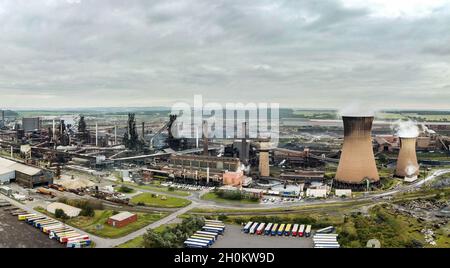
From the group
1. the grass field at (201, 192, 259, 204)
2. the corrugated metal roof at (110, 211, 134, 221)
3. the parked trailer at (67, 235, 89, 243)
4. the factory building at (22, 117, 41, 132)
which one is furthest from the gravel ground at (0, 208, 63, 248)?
the factory building at (22, 117, 41, 132)

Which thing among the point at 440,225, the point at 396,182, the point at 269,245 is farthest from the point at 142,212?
the point at 396,182

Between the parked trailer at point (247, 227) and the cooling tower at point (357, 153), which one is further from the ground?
the cooling tower at point (357, 153)

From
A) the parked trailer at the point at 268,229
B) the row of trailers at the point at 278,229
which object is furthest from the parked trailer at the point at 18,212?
the parked trailer at the point at 268,229

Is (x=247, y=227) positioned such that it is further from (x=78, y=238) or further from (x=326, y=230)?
(x=78, y=238)

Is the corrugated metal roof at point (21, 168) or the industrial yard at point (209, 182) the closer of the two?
the industrial yard at point (209, 182)

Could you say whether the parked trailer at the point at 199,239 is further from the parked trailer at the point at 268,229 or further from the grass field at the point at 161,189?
the grass field at the point at 161,189

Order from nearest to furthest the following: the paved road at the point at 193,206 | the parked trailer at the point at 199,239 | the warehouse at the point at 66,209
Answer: the parked trailer at the point at 199,239 < the paved road at the point at 193,206 < the warehouse at the point at 66,209

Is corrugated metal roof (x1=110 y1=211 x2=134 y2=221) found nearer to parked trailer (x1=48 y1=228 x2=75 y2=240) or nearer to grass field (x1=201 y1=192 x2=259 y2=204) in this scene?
parked trailer (x1=48 y1=228 x2=75 y2=240)

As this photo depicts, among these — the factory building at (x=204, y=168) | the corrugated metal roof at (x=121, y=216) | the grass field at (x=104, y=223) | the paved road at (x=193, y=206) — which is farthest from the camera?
the factory building at (x=204, y=168)
